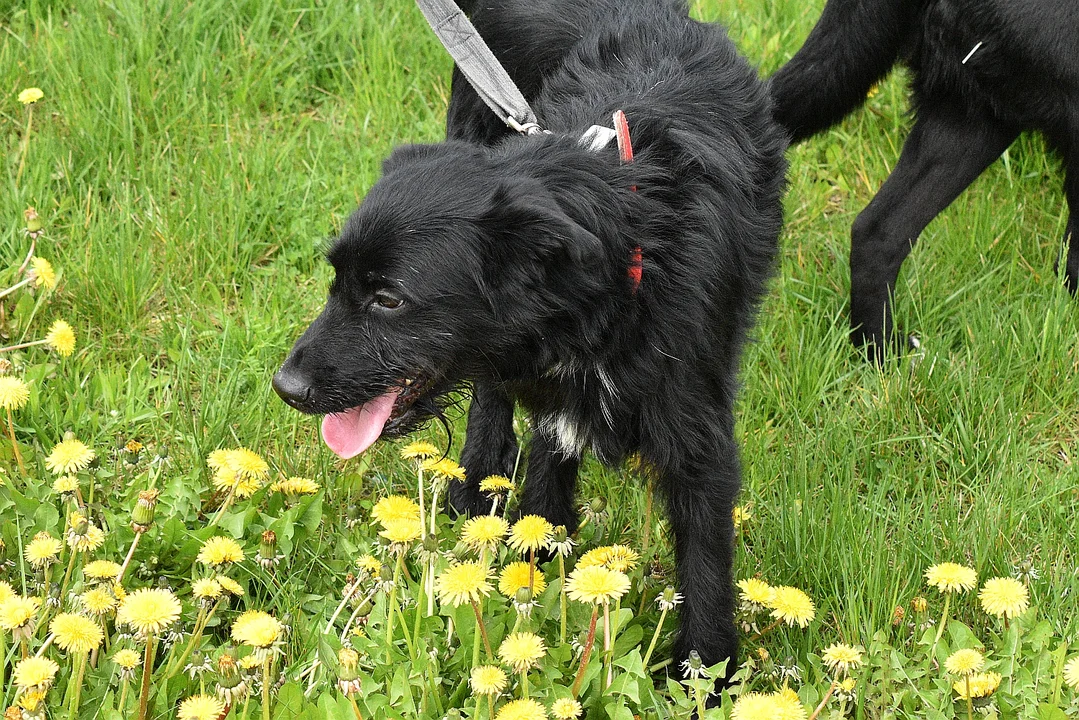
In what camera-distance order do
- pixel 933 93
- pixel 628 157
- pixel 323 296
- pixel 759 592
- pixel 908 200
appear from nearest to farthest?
pixel 759 592 → pixel 628 157 → pixel 933 93 → pixel 908 200 → pixel 323 296

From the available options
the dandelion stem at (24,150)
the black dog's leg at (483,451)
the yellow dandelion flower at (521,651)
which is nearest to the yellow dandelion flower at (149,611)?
the yellow dandelion flower at (521,651)

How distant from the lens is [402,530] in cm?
211

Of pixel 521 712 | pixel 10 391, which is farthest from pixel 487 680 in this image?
pixel 10 391

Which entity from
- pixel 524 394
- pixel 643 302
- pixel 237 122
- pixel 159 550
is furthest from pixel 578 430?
pixel 237 122

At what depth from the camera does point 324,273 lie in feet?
12.8

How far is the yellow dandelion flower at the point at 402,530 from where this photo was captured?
2102 millimetres

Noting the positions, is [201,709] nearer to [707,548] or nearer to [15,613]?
[15,613]

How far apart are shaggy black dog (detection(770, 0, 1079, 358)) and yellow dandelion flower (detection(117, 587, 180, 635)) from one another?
239 centimetres

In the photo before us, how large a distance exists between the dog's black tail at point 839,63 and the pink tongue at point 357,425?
1.62m

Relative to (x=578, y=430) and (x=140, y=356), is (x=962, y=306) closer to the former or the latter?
(x=578, y=430)

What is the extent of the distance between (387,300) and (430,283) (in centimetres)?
10

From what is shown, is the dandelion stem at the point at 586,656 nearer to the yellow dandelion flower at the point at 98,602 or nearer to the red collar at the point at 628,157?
the red collar at the point at 628,157

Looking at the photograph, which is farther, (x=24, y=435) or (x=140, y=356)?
(x=140, y=356)

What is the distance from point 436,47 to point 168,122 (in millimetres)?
1114
